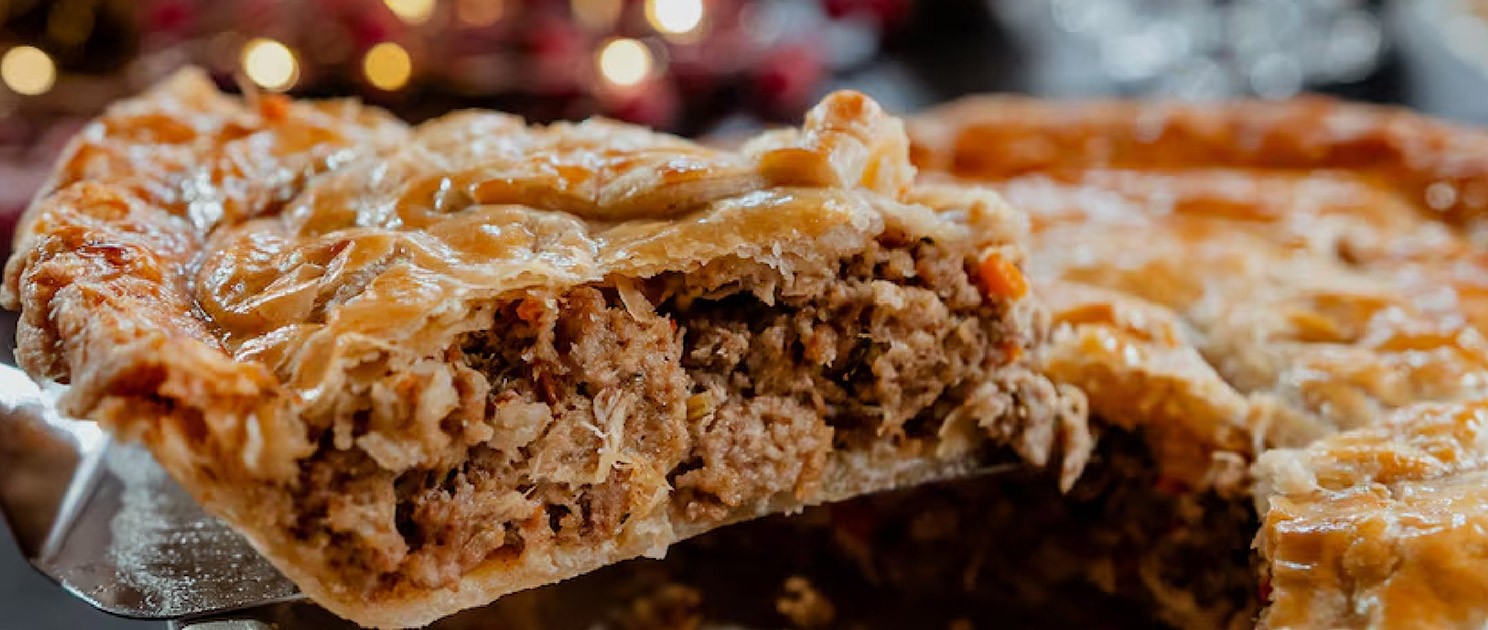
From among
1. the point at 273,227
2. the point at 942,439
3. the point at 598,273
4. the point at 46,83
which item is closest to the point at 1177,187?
the point at 942,439

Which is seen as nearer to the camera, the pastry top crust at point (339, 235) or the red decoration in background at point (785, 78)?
the pastry top crust at point (339, 235)

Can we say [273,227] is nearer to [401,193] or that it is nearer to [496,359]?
[401,193]

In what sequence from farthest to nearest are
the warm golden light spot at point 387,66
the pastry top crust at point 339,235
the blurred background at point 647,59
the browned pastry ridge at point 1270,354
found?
the warm golden light spot at point 387,66 → the blurred background at point 647,59 → the browned pastry ridge at point 1270,354 → the pastry top crust at point 339,235

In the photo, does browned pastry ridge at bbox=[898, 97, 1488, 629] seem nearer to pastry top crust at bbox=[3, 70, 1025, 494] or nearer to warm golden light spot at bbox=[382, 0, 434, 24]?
pastry top crust at bbox=[3, 70, 1025, 494]

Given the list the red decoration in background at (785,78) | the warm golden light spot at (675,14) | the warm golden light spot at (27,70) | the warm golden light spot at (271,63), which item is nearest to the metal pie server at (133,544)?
the warm golden light spot at (271,63)

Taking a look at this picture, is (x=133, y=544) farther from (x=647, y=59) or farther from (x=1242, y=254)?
(x=647, y=59)

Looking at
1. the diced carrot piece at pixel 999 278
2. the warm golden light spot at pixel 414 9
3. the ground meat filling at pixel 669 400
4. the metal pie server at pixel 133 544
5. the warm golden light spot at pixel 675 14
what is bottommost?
the metal pie server at pixel 133 544

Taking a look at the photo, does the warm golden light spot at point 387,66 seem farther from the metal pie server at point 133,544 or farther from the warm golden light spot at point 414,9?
the metal pie server at point 133,544
